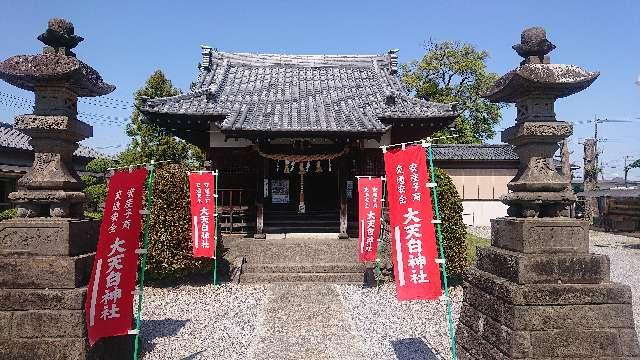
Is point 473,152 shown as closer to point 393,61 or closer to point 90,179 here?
point 393,61

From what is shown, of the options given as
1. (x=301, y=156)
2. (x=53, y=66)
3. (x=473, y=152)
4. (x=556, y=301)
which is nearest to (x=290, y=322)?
(x=556, y=301)

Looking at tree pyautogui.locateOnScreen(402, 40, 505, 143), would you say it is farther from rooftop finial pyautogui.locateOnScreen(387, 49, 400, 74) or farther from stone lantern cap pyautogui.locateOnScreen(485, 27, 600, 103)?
stone lantern cap pyautogui.locateOnScreen(485, 27, 600, 103)

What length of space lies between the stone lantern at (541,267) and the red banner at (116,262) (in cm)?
428

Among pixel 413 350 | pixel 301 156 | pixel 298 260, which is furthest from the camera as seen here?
pixel 301 156

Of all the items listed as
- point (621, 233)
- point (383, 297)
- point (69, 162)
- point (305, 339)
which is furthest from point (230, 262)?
point (621, 233)

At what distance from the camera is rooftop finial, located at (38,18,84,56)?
5000mm

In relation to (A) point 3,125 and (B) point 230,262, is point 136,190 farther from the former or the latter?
(A) point 3,125

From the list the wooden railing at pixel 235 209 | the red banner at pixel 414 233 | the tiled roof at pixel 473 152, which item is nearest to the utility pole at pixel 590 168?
the tiled roof at pixel 473 152

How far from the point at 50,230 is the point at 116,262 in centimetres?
82

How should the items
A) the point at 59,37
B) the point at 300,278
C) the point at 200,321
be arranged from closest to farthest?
the point at 59,37
the point at 200,321
the point at 300,278

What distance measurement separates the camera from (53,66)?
192 inches

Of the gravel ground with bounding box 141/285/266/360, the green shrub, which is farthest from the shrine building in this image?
the gravel ground with bounding box 141/285/266/360

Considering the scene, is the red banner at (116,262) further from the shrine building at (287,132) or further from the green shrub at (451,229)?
the shrine building at (287,132)

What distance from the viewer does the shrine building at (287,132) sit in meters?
13.3
